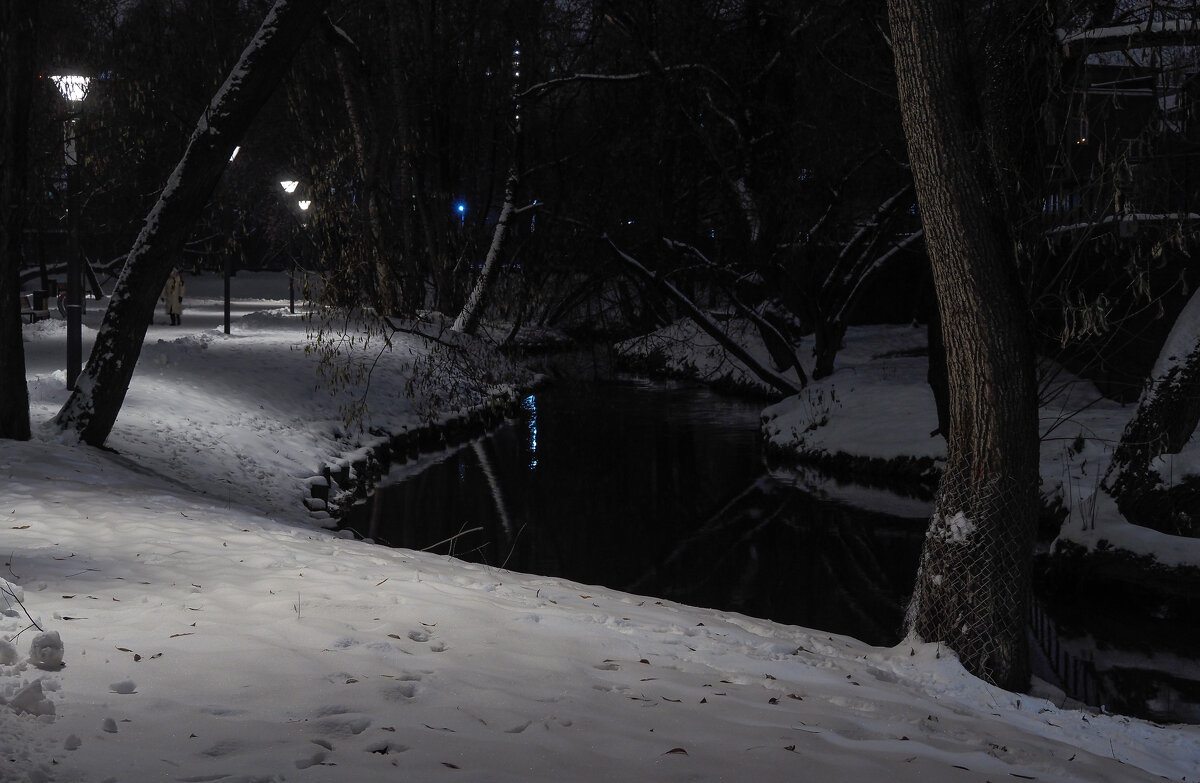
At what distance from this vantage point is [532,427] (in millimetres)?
20078

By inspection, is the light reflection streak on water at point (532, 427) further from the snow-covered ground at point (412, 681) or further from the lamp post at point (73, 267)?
the snow-covered ground at point (412, 681)

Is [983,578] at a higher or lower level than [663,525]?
higher

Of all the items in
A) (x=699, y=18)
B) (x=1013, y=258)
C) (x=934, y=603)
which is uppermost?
(x=699, y=18)

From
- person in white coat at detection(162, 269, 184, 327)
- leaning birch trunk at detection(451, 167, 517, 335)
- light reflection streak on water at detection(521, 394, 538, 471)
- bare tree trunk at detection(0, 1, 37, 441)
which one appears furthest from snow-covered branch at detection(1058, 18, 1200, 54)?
person in white coat at detection(162, 269, 184, 327)

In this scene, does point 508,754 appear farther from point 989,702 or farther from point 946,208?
point 946,208

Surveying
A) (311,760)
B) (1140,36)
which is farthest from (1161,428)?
(311,760)

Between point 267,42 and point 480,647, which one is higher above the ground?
point 267,42

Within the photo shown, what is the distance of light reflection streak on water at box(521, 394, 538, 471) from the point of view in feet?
55.4

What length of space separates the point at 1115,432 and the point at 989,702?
938cm

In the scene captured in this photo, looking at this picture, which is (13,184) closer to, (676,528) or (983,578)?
(676,528)

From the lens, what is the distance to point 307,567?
21.7ft

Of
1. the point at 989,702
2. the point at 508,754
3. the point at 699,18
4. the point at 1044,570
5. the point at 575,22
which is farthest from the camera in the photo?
the point at 575,22

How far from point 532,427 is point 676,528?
7.13 m

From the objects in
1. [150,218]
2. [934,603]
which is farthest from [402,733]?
[150,218]
